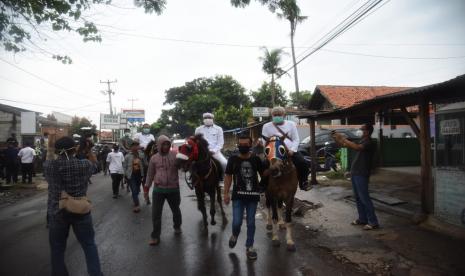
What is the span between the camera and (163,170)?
20.0ft

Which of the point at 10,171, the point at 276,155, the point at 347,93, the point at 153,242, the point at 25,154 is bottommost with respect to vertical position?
the point at 153,242

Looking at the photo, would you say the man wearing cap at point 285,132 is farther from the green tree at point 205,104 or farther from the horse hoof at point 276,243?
the green tree at point 205,104

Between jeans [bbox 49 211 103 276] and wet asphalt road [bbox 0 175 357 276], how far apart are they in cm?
74

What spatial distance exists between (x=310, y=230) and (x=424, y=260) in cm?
237

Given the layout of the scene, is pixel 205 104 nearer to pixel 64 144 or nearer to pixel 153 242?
pixel 153 242

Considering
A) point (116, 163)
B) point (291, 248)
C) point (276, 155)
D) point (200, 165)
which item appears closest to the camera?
point (276, 155)

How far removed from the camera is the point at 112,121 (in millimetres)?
41281

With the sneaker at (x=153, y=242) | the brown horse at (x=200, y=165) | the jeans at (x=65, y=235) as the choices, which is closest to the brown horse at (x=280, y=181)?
the brown horse at (x=200, y=165)

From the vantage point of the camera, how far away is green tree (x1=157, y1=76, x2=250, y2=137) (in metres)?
40.6

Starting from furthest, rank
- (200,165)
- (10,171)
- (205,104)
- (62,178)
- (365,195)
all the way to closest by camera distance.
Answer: (205,104) → (10,171) → (365,195) → (200,165) → (62,178)

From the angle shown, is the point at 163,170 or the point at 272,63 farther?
the point at 272,63

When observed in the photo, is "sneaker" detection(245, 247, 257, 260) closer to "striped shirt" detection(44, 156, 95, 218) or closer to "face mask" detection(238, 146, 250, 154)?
"face mask" detection(238, 146, 250, 154)

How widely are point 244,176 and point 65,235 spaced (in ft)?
8.18

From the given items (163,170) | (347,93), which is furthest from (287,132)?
(347,93)
